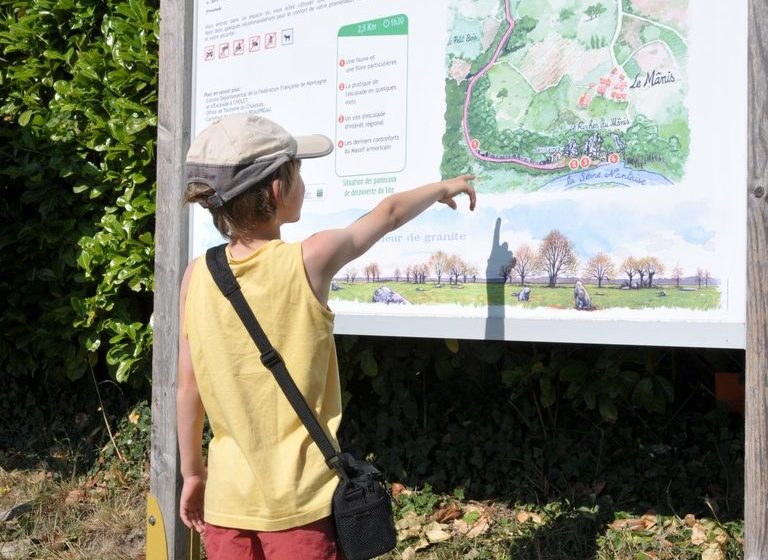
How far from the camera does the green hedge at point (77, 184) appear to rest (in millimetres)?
4762

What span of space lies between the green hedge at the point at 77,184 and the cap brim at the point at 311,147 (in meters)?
2.35

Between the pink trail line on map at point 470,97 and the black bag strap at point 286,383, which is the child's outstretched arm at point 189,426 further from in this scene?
the pink trail line on map at point 470,97

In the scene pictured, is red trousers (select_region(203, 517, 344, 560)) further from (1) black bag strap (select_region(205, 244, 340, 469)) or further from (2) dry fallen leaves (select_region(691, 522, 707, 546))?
(2) dry fallen leaves (select_region(691, 522, 707, 546))

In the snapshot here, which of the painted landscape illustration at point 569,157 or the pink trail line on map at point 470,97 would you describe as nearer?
the painted landscape illustration at point 569,157

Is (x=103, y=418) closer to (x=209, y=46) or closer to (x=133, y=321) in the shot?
(x=133, y=321)

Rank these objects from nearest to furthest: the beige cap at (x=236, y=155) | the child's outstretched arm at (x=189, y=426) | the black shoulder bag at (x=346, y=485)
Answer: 1. the black shoulder bag at (x=346, y=485)
2. the beige cap at (x=236, y=155)
3. the child's outstretched arm at (x=189, y=426)

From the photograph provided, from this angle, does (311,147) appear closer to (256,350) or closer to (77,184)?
(256,350)

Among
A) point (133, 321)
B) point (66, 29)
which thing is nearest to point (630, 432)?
point (133, 321)

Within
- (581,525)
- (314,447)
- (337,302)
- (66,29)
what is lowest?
(581,525)

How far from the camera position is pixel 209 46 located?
3787mm

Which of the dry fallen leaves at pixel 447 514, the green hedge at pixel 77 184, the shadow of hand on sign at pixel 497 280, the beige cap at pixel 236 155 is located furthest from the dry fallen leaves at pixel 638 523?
the green hedge at pixel 77 184

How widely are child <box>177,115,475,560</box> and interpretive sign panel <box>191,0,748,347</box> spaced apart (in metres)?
0.67

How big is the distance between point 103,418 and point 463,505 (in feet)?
8.42

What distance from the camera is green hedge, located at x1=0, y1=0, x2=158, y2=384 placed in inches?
187
